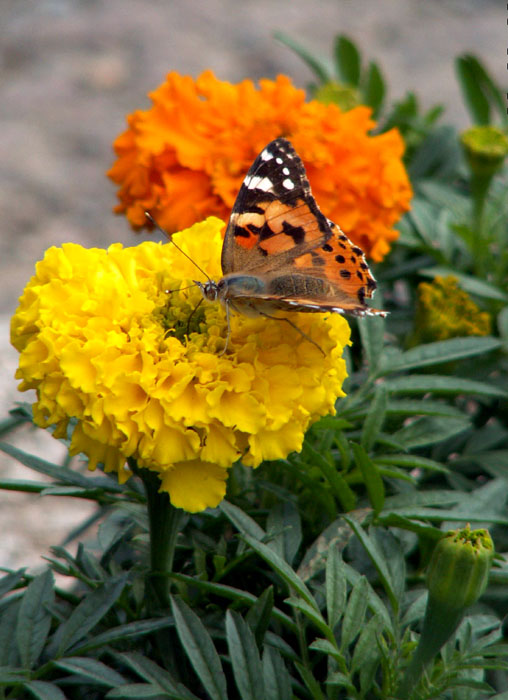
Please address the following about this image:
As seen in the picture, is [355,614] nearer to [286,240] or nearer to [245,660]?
[245,660]

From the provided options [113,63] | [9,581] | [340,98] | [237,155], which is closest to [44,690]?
[9,581]

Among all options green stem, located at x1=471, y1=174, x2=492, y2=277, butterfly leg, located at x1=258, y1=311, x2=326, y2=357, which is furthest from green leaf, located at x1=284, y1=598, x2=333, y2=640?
green stem, located at x1=471, y1=174, x2=492, y2=277

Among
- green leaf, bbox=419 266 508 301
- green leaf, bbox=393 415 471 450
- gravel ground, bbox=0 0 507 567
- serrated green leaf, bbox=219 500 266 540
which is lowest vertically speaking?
serrated green leaf, bbox=219 500 266 540

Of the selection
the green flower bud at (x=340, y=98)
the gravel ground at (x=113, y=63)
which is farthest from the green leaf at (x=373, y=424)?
the gravel ground at (x=113, y=63)

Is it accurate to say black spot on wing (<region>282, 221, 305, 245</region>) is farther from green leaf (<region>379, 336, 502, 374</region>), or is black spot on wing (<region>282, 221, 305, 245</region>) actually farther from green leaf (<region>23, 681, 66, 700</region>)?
green leaf (<region>23, 681, 66, 700</region>)

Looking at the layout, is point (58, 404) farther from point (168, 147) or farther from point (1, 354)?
point (1, 354)

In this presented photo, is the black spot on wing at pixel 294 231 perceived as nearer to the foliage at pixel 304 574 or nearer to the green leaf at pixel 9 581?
the foliage at pixel 304 574

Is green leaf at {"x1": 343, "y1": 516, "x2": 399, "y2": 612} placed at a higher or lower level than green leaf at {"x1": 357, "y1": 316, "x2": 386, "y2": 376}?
lower
